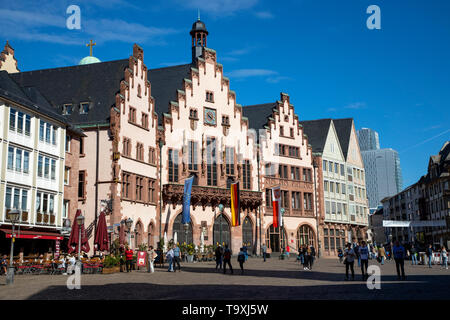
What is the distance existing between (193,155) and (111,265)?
24953 millimetres

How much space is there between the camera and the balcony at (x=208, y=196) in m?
55.1

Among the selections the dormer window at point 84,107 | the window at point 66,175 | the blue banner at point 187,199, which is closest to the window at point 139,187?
the blue banner at point 187,199

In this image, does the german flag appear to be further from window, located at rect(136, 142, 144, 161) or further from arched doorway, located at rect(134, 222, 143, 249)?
arched doorway, located at rect(134, 222, 143, 249)

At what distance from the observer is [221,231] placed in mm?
59594

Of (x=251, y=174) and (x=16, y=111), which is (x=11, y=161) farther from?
(x=251, y=174)

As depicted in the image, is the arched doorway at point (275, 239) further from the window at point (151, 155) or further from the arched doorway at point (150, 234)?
the window at point (151, 155)

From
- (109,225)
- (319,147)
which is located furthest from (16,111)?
(319,147)

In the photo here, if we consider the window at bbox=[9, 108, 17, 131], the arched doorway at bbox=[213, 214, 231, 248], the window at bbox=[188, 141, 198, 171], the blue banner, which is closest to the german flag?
the arched doorway at bbox=[213, 214, 231, 248]

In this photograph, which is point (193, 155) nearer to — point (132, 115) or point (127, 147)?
point (132, 115)

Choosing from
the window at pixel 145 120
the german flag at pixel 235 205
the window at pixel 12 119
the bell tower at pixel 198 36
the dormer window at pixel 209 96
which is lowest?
the german flag at pixel 235 205

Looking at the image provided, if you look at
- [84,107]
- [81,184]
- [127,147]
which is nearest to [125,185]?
[127,147]

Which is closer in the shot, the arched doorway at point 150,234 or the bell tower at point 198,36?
the arched doorway at point 150,234

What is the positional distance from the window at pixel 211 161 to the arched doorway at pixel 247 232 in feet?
21.3

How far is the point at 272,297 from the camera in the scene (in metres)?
18.3
